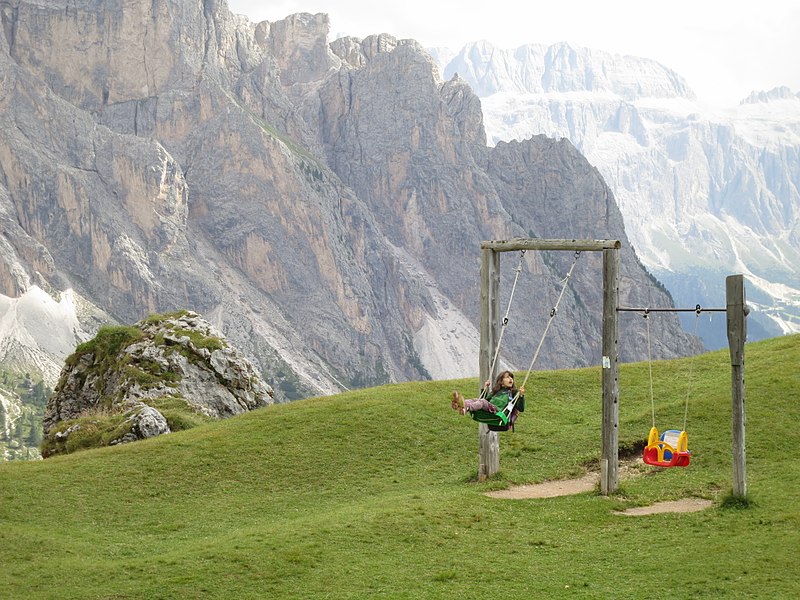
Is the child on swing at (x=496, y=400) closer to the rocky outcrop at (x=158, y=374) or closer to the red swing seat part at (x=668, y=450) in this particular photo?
the red swing seat part at (x=668, y=450)

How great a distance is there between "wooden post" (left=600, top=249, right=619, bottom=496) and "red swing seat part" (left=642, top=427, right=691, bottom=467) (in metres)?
2.80

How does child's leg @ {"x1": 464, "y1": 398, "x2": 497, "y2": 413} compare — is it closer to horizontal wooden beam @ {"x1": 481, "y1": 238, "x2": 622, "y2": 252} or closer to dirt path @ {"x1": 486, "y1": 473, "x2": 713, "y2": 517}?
dirt path @ {"x1": 486, "y1": 473, "x2": 713, "y2": 517}

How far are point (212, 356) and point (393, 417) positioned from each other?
17099 millimetres

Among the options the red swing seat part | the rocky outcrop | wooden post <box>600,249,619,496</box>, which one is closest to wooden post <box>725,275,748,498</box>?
the red swing seat part

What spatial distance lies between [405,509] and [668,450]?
789 cm

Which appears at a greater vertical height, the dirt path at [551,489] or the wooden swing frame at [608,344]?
the wooden swing frame at [608,344]

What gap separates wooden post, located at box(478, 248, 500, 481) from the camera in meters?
31.6

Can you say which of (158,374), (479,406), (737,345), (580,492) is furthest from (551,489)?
(158,374)

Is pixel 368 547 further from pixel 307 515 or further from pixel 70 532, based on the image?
pixel 70 532

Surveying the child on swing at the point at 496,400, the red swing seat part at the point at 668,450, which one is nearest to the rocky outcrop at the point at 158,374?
the child on swing at the point at 496,400

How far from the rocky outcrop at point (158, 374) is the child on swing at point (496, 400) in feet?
79.0

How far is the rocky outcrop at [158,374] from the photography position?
49.4 meters

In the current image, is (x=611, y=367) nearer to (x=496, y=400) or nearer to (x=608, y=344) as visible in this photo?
(x=608, y=344)

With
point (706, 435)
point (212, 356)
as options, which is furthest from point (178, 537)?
point (212, 356)
